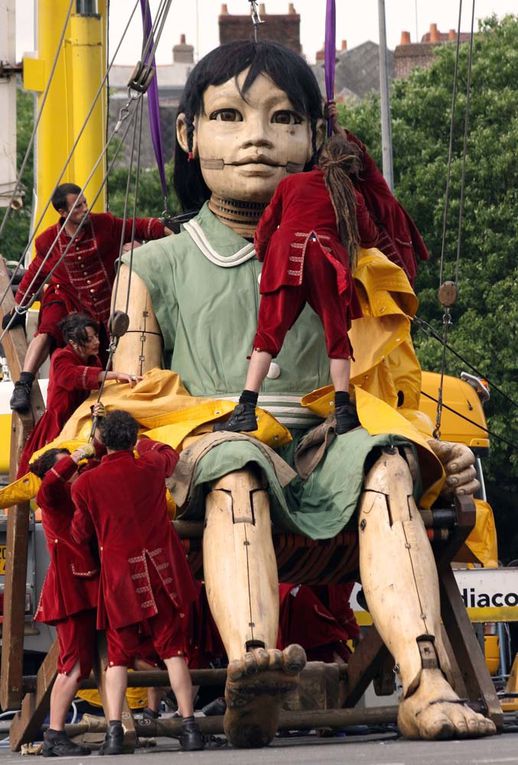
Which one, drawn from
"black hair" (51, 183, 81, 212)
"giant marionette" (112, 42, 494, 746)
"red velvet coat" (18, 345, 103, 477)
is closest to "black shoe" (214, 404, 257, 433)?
"giant marionette" (112, 42, 494, 746)

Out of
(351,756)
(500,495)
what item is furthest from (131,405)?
(500,495)

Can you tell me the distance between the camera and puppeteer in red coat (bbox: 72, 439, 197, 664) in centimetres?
821

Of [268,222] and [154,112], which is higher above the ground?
[154,112]

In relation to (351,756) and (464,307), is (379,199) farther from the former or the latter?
(464,307)

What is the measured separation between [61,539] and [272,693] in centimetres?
143

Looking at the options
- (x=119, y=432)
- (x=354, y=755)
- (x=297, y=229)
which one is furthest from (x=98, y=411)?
(x=354, y=755)

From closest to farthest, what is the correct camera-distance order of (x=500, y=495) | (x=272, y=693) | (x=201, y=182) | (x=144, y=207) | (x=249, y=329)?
1. (x=272, y=693)
2. (x=249, y=329)
3. (x=201, y=182)
4. (x=500, y=495)
5. (x=144, y=207)

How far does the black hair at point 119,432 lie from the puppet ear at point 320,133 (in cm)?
204

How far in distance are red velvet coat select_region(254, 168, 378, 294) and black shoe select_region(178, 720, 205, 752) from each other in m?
1.83

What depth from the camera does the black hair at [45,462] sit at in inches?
343

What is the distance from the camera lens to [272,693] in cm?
760

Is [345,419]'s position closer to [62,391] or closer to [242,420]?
[242,420]

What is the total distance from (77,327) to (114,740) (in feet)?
7.09

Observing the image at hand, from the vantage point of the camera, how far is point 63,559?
28.4 feet
